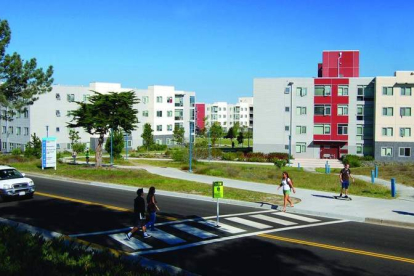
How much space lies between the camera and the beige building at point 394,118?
58.9m

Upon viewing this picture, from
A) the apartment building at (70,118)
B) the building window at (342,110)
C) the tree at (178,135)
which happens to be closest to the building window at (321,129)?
the building window at (342,110)

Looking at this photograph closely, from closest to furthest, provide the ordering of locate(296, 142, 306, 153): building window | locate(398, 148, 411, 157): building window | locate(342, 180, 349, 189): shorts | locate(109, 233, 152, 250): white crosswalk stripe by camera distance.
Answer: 1. locate(109, 233, 152, 250): white crosswalk stripe
2. locate(342, 180, 349, 189): shorts
3. locate(398, 148, 411, 157): building window
4. locate(296, 142, 306, 153): building window

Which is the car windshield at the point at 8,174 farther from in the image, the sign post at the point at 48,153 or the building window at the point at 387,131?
the building window at the point at 387,131

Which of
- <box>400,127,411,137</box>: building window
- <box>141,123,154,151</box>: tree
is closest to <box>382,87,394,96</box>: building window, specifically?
<box>400,127,411,137</box>: building window

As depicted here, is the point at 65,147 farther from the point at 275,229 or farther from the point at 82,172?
the point at 275,229

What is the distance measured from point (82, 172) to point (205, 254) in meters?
23.3

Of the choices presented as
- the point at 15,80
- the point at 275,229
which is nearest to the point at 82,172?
the point at 15,80

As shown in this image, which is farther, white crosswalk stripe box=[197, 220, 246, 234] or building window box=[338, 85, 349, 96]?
building window box=[338, 85, 349, 96]

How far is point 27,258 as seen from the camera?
9.04 meters

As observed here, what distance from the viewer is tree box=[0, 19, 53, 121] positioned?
36.4 metres

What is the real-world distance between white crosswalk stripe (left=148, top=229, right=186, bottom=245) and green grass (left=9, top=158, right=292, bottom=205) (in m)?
A: 8.16

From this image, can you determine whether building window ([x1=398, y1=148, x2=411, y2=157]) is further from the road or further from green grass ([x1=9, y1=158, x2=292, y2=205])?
the road

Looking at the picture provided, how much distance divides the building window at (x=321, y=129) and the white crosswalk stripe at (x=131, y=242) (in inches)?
2086

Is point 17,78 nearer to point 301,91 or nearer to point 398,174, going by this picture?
point 398,174
